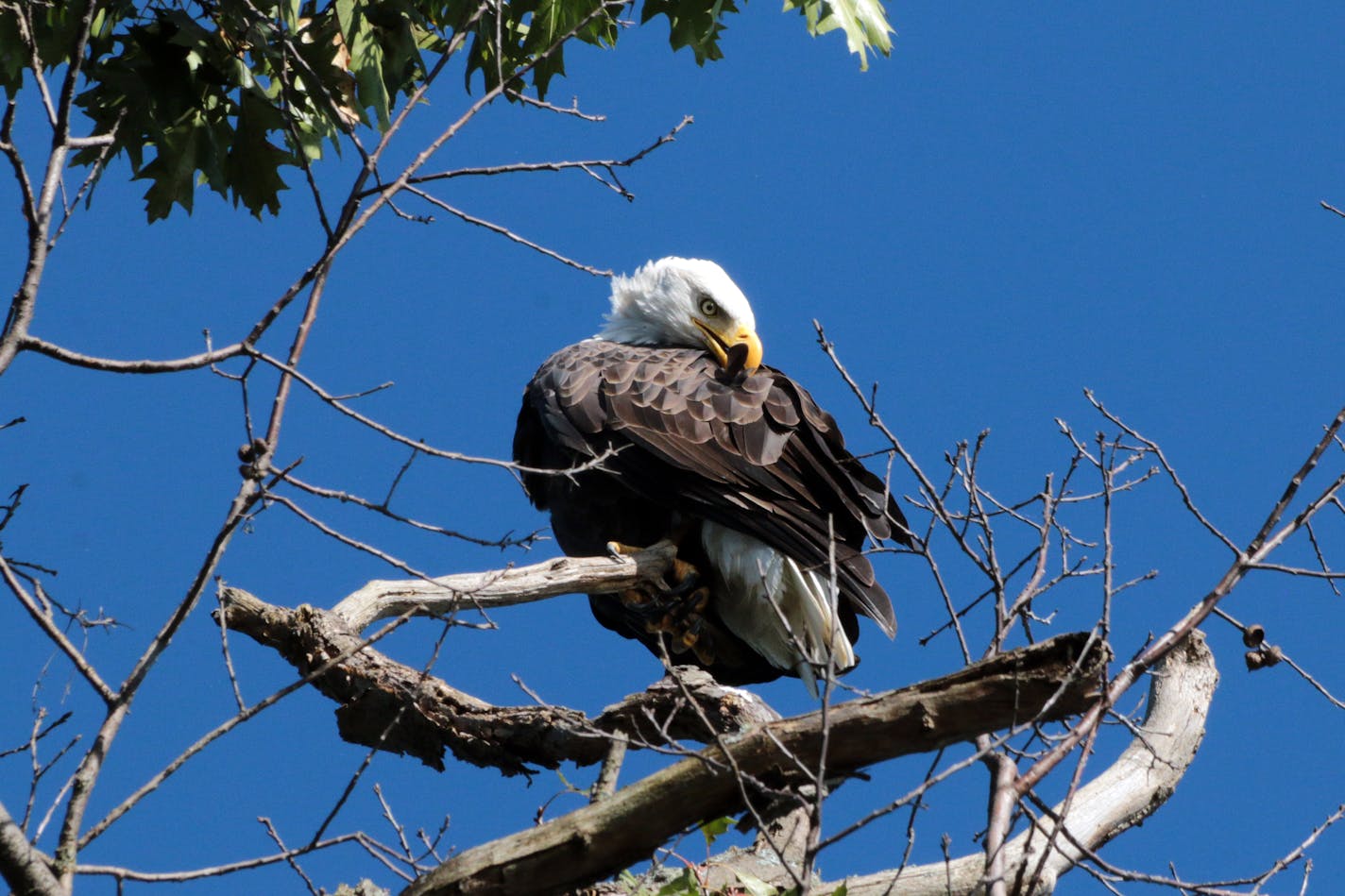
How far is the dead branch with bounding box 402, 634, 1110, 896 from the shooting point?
2.29 m

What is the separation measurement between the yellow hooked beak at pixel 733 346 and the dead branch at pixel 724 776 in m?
2.48

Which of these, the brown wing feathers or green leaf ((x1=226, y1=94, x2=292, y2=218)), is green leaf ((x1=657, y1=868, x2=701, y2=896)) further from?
green leaf ((x1=226, y1=94, x2=292, y2=218))

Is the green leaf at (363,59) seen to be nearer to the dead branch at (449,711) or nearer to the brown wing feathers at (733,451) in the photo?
the brown wing feathers at (733,451)

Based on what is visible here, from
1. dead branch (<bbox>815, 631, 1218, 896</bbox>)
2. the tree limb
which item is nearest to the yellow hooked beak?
dead branch (<bbox>815, 631, 1218, 896</bbox>)

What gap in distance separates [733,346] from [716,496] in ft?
2.81

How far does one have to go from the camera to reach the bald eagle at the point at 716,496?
14.1 ft

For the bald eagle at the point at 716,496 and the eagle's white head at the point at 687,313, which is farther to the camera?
the eagle's white head at the point at 687,313

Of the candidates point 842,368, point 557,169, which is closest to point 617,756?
point 842,368

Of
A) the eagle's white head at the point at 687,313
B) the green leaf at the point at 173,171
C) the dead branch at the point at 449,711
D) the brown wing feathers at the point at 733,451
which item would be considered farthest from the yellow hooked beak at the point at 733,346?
the green leaf at the point at 173,171

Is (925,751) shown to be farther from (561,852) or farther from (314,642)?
(314,642)

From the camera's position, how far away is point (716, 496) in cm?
430

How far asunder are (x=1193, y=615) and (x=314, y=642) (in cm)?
219

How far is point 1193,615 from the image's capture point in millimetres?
2414

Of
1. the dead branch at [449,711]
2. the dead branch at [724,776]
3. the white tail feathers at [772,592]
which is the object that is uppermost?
the white tail feathers at [772,592]
